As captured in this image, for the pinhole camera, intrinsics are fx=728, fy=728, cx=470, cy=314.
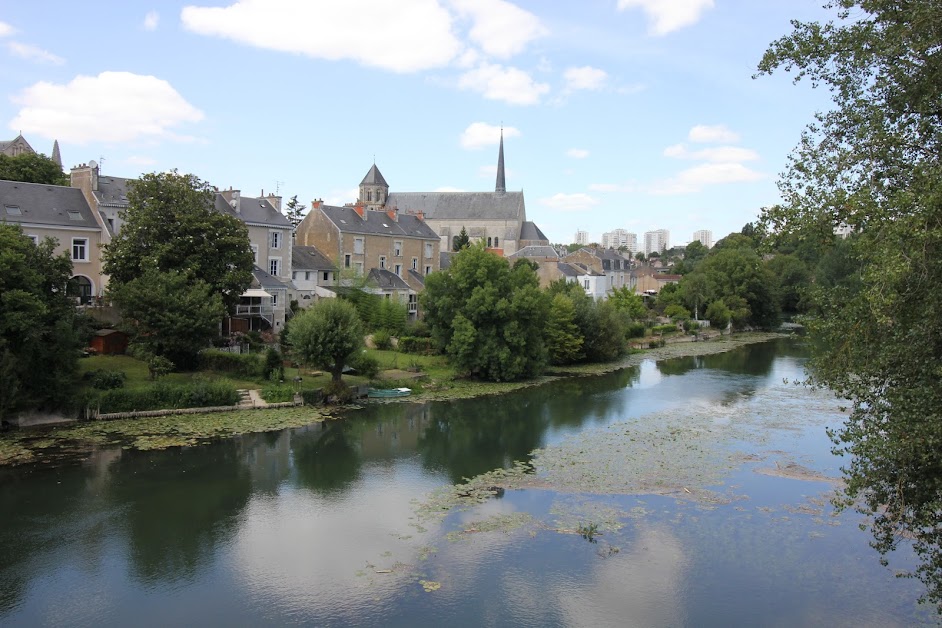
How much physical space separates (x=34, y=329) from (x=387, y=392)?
12.5 m

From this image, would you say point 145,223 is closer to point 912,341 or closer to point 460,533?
point 460,533

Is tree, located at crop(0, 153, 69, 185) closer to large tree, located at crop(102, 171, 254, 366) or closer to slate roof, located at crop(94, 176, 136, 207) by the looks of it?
slate roof, located at crop(94, 176, 136, 207)

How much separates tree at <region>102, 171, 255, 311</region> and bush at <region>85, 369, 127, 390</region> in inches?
157

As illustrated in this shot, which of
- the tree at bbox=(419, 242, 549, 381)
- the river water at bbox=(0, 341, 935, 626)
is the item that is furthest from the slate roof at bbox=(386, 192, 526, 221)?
the river water at bbox=(0, 341, 935, 626)

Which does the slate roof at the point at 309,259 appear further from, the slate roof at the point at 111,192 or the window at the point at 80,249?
the window at the point at 80,249

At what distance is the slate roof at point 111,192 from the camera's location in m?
31.0

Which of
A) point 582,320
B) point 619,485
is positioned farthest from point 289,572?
point 582,320

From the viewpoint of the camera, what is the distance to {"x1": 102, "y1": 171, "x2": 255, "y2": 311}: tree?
26.8 m

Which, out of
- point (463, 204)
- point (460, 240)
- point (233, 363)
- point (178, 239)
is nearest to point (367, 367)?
point (233, 363)

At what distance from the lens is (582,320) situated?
40031 millimetres

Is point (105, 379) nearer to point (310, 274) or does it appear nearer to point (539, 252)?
point (310, 274)

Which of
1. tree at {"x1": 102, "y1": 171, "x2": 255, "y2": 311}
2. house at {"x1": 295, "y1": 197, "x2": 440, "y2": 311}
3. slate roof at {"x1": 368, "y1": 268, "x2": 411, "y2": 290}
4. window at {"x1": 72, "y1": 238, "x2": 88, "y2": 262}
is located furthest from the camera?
house at {"x1": 295, "y1": 197, "x2": 440, "y2": 311}

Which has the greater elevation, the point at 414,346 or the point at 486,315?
the point at 486,315

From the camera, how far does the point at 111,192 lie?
31.8 m
